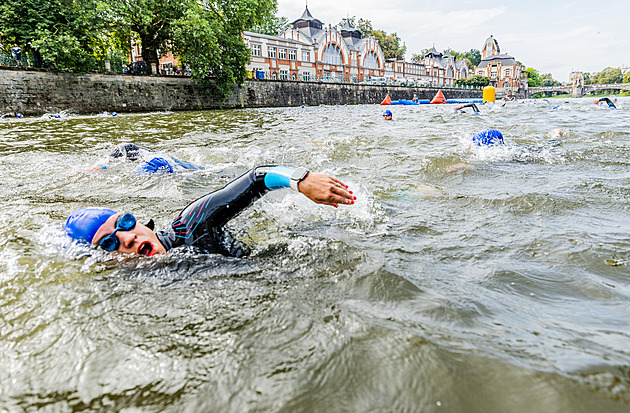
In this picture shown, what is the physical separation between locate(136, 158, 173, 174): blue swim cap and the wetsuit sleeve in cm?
323

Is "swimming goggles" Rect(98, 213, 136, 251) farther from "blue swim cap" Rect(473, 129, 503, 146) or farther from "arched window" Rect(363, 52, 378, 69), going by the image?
"arched window" Rect(363, 52, 378, 69)

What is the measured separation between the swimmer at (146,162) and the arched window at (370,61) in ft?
219

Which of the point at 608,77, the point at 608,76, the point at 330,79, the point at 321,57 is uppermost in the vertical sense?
the point at 608,76

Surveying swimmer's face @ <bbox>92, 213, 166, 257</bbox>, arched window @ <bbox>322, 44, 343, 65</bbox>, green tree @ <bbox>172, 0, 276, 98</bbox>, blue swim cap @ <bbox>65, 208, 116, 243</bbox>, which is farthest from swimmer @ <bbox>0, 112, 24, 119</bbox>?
arched window @ <bbox>322, 44, 343, 65</bbox>

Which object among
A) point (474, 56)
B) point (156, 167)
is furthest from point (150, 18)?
point (474, 56)

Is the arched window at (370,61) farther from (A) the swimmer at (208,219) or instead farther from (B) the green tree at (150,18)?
(A) the swimmer at (208,219)

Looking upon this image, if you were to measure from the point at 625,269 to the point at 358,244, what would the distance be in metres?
1.82

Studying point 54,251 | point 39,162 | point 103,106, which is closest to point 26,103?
point 103,106

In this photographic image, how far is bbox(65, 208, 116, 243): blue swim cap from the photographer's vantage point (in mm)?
2680

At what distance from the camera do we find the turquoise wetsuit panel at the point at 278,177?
2.54m

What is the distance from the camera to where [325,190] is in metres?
2.36

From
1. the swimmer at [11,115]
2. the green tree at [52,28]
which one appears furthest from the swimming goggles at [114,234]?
the green tree at [52,28]

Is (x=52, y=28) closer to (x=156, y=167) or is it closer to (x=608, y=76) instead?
(x=156, y=167)

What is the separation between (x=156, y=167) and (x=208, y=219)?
3.58 m
